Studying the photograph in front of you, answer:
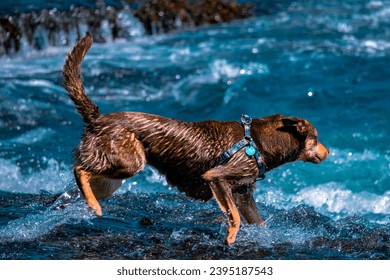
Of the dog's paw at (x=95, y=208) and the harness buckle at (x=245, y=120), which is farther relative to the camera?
the harness buckle at (x=245, y=120)

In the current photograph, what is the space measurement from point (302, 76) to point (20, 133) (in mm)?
5474

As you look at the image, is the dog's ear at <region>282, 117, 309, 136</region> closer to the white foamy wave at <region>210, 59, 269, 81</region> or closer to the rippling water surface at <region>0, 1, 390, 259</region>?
the rippling water surface at <region>0, 1, 390, 259</region>

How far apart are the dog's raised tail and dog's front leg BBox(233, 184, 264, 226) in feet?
5.38

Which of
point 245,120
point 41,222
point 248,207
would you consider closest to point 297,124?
point 245,120

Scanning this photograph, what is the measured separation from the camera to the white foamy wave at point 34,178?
948 cm

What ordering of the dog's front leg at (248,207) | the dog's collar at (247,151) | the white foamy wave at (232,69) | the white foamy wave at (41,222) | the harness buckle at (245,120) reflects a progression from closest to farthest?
the white foamy wave at (41,222) < the dog's collar at (247,151) < the harness buckle at (245,120) < the dog's front leg at (248,207) < the white foamy wave at (232,69)

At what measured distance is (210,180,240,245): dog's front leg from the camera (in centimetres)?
675

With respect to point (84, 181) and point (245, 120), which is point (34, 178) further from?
point (245, 120)

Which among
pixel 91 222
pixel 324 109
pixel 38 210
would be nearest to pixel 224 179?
pixel 91 222

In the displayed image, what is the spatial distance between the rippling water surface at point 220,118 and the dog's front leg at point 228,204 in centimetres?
20

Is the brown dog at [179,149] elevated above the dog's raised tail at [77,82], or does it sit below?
below

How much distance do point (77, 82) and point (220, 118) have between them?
5793mm

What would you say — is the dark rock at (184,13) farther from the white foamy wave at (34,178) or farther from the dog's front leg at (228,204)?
the dog's front leg at (228,204)

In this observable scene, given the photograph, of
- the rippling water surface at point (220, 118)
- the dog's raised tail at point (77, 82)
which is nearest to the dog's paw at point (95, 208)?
the rippling water surface at point (220, 118)
